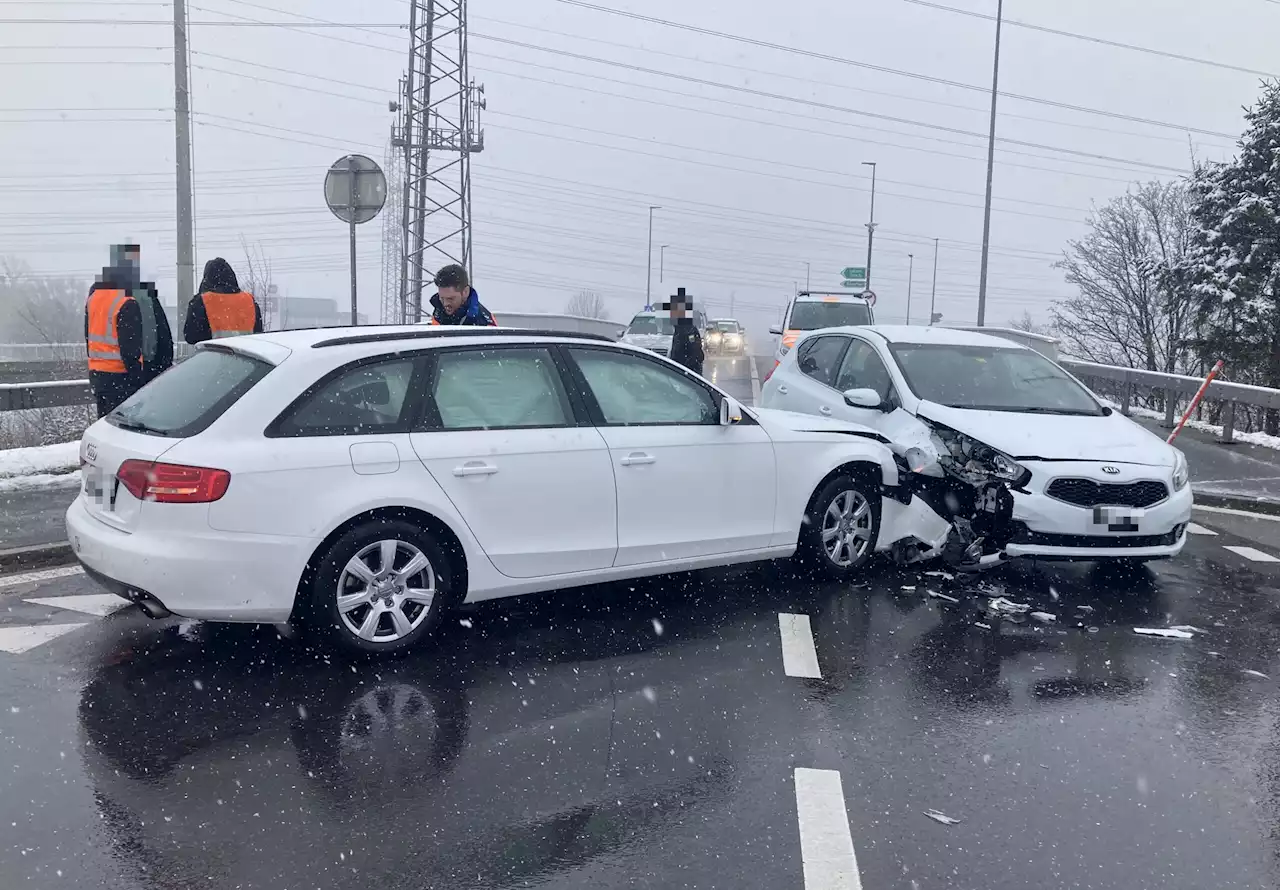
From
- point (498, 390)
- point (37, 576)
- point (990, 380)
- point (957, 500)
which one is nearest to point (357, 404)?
point (498, 390)

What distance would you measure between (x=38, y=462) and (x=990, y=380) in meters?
8.30

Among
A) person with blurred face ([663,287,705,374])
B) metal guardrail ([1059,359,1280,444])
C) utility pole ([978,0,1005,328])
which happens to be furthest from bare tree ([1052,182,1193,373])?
person with blurred face ([663,287,705,374])

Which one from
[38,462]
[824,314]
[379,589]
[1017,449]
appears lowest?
[38,462]

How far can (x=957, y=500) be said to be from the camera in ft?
24.5

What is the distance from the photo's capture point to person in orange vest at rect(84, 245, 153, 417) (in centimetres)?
892

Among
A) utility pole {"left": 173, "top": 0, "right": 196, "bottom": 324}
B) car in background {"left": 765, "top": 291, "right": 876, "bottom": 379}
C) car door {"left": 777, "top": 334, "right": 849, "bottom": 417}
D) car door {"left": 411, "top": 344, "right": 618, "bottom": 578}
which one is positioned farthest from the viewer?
car in background {"left": 765, "top": 291, "right": 876, "bottom": 379}

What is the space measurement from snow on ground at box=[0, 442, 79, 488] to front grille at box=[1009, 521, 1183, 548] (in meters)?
7.97

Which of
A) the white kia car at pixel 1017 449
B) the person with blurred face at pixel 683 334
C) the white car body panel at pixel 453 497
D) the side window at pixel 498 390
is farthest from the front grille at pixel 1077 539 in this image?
the person with blurred face at pixel 683 334

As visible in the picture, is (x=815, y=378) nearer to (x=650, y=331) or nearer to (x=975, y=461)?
(x=975, y=461)

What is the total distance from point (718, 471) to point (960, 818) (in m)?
2.91

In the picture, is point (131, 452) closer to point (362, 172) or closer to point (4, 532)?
point (4, 532)

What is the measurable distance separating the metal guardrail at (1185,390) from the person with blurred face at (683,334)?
7.42 meters

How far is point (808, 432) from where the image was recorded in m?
6.91

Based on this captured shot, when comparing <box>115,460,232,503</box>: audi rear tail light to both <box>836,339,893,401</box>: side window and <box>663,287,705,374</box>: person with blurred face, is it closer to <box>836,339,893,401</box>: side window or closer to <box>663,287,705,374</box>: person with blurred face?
<box>836,339,893,401</box>: side window
